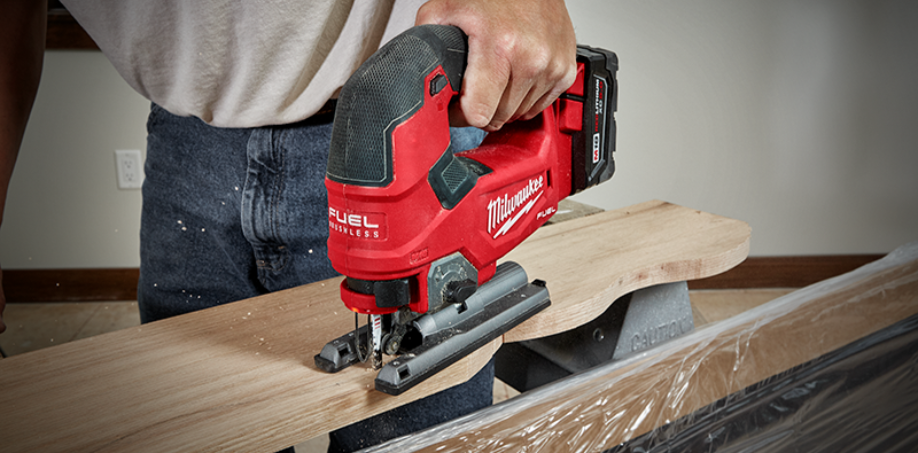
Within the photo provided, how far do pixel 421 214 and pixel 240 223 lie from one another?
12.8 inches

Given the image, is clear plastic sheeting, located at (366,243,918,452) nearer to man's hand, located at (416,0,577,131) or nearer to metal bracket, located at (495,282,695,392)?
metal bracket, located at (495,282,695,392)

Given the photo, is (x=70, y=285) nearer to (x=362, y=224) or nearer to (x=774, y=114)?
(x=362, y=224)

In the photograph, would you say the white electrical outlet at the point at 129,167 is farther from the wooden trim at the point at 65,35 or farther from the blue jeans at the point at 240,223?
the blue jeans at the point at 240,223

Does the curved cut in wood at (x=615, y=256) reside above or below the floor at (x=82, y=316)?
above

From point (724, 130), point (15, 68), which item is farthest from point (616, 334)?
point (724, 130)

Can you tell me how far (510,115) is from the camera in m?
0.78

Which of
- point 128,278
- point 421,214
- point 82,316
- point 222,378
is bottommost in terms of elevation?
point 82,316

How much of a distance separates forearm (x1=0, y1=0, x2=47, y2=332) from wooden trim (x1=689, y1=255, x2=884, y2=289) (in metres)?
2.65

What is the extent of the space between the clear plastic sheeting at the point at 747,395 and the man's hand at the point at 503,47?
0.38 meters

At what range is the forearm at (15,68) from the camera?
0.77 meters

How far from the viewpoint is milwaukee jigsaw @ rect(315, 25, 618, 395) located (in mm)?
640

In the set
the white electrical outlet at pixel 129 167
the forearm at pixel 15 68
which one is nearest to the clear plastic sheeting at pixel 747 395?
the forearm at pixel 15 68

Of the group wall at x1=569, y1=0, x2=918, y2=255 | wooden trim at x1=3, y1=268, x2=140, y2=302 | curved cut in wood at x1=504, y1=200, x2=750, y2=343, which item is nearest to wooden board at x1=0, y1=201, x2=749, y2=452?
curved cut in wood at x1=504, y1=200, x2=750, y2=343

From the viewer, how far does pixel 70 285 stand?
2.76m
